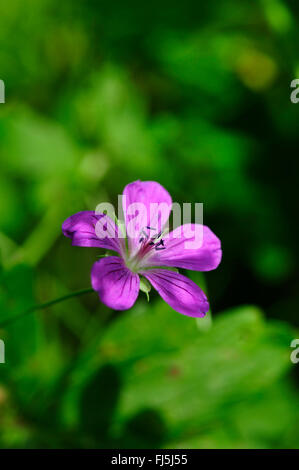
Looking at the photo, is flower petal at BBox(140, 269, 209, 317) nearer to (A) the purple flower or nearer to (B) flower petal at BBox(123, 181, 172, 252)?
(A) the purple flower

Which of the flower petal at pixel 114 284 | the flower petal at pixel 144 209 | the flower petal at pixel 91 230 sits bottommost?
the flower petal at pixel 114 284

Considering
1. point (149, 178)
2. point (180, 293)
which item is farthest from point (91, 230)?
point (149, 178)

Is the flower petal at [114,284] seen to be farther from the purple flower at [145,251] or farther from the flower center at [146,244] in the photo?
the flower center at [146,244]

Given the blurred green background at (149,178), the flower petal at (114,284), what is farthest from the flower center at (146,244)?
the blurred green background at (149,178)

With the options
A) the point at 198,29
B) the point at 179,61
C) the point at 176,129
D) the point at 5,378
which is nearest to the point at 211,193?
the point at 176,129

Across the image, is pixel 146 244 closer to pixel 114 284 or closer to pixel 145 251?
pixel 145 251

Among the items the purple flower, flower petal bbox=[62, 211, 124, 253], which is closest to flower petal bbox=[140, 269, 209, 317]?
the purple flower
